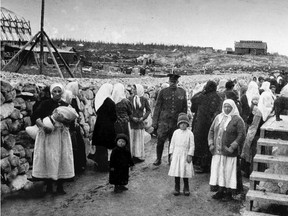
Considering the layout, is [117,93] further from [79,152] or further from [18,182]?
[18,182]

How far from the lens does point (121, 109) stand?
702 centimetres

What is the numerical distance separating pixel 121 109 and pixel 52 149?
190 cm

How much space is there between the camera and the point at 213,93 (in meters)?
6.99

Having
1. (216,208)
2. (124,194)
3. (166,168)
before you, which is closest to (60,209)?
(124,194)

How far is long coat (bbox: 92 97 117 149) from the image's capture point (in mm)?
6668

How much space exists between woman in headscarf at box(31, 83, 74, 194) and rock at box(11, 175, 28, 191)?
1.25 ft

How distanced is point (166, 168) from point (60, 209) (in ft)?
9.10

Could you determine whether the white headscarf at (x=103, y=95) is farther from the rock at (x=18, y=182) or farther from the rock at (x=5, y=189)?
the rock at (x=5, y=189)

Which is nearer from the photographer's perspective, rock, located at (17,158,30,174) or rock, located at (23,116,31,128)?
rock, located at (17,158,30,174)

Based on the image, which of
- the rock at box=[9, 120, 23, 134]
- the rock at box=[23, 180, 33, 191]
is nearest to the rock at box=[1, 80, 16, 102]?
the rock at box=[9, 120, 23, 134]

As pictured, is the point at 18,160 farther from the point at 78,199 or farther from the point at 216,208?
the point at 216,208

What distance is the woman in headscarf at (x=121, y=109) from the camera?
695cm

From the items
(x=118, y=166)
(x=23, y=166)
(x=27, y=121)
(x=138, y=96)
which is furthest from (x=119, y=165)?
(x=138, y=96)

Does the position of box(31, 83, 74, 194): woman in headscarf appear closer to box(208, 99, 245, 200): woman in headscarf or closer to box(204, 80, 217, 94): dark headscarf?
box(208, 99, 245, 200): woman in headscarf
